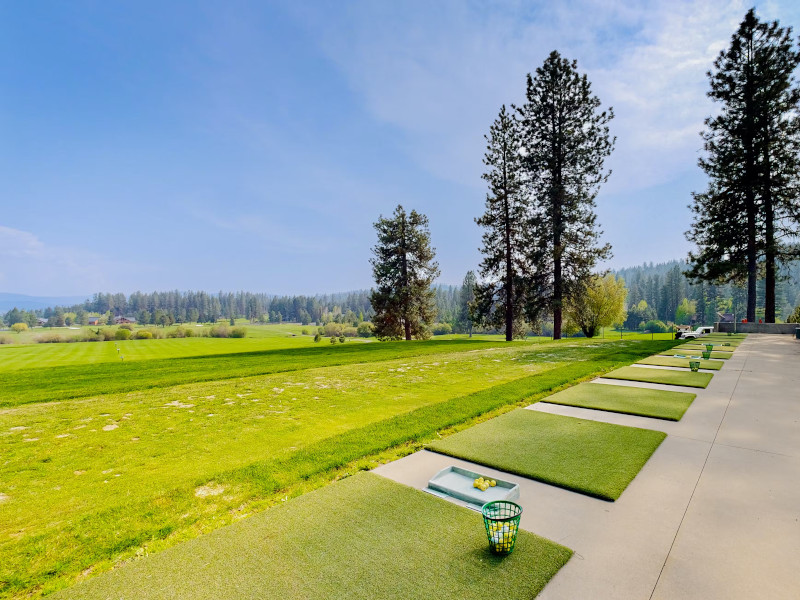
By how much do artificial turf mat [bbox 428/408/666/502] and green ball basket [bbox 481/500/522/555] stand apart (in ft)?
4.07

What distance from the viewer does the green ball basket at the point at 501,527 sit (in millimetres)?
2289

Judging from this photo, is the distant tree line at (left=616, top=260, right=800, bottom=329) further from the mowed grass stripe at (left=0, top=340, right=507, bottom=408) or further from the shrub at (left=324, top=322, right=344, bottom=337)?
the mowed grass stripe at (left=0, top=340, right=507, bottom=408)

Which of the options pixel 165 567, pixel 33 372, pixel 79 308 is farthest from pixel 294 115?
pixel 79 308

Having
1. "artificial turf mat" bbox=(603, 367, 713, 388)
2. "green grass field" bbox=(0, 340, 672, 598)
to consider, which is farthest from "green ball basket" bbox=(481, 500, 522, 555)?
"artificial turf mat" bbox=(603, 367, 713, 388)

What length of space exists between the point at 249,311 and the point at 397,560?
173430mm

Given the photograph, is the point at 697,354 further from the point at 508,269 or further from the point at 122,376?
the point at 122,376

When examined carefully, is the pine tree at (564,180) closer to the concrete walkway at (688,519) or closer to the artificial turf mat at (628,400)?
the artificial turf mat at (628,400)

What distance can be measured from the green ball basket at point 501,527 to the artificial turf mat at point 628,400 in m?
4.38

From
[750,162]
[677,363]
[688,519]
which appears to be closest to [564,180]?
[750,162]

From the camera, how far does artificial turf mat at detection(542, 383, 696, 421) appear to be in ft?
18.7

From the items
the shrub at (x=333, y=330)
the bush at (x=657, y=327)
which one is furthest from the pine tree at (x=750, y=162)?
the shrub at (x=333, y=330)

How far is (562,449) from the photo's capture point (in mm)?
4242

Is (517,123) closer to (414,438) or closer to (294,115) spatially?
(294,115)

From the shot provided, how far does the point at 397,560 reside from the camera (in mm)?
2352
